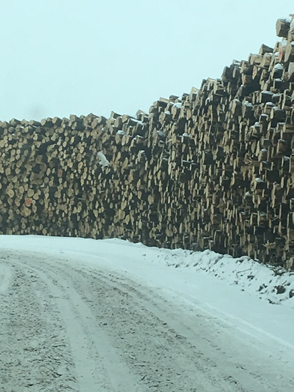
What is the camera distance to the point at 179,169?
11570 millimetres

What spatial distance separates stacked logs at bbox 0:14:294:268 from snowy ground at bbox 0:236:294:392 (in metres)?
0.93

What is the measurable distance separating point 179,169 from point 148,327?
6522mm

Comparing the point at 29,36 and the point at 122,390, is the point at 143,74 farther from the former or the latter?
the point at 122,390

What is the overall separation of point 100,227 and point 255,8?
47.6 meters

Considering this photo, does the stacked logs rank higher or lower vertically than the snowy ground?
higher

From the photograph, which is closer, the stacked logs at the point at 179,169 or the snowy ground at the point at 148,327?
the snowy ground at the point at 148,327

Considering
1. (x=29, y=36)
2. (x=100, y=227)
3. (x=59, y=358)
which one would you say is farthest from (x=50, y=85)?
(x=59, y=358)

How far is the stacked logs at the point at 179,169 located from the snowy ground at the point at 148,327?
934mm

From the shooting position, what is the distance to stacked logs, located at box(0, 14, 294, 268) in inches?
310

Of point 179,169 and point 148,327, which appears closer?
point 148,327

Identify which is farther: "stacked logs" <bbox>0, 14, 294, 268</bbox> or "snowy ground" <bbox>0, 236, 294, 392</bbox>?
"stacked logs" <bbox>0, 14, 294, 268</bbox>

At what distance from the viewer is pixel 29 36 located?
67.6 meters

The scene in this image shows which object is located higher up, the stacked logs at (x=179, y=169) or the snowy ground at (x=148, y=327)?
the stacked logs at (x=179, y=169)

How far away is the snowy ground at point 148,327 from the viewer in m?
3.94
